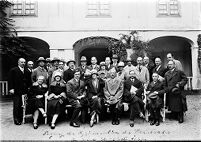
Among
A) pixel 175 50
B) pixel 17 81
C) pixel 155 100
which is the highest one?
pixel 175 50

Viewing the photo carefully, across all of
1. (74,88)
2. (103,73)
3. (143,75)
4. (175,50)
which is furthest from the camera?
(175,50)

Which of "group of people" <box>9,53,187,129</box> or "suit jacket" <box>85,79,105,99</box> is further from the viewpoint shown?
"suit jacket" <box>85,79,105,99</box>

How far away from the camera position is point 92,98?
6.20 metres

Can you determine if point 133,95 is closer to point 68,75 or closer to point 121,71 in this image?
point 121,71

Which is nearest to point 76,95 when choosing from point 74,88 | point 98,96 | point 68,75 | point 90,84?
point 74,88

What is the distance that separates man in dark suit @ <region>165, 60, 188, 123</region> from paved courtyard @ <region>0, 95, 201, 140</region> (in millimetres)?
364

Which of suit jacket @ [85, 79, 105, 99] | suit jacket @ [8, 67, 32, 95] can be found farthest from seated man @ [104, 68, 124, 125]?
suit jacket @ [8, 67, 32, 95]

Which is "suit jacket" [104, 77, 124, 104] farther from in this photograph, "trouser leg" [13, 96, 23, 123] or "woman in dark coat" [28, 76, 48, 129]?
"trouser leg" [13, 96, 23, 123]

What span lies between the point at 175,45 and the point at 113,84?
9.61 m

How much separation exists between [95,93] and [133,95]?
3.53ft

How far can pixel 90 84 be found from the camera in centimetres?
635

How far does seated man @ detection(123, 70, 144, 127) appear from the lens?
6.06 metres

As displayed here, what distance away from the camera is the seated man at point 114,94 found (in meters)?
6.11

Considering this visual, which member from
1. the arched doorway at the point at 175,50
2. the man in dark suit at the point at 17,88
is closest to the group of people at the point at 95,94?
the man in dark suit at the point at 17,88
